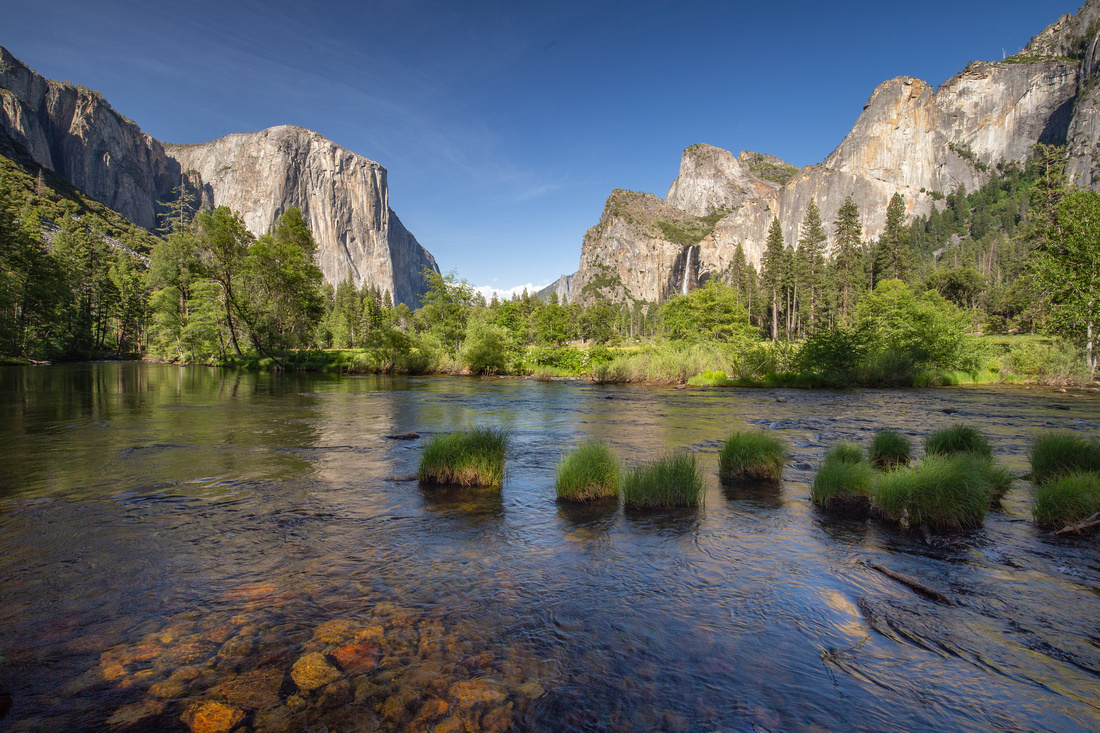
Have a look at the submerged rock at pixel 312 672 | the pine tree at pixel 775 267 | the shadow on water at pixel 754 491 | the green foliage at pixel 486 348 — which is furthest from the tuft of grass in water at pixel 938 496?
the pine tree at pixel 775 267

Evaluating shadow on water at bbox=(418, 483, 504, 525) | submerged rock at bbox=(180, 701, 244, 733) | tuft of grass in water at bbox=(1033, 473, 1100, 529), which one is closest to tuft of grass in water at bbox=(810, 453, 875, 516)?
tuft of grass in water at bbox=(1033, 473, 1100, 529)

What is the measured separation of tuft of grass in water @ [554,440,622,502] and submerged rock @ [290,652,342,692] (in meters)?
6.08

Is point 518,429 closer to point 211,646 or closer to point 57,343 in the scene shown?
point 211,646

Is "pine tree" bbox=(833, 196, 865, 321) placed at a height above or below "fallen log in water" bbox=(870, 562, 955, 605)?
above

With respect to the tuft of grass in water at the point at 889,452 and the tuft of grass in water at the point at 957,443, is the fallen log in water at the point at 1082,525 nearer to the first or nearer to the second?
the tuft of grass in water at the point at 889,452

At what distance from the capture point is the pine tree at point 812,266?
91.1 metres

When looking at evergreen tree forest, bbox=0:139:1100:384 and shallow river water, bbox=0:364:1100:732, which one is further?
evergreen tree forest, bbox=0:139:1100:384

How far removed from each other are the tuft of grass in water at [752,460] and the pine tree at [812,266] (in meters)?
87.5

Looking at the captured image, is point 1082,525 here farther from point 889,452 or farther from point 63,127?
point 63,127

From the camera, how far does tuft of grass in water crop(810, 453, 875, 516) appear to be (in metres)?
9.25

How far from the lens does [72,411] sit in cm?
2072

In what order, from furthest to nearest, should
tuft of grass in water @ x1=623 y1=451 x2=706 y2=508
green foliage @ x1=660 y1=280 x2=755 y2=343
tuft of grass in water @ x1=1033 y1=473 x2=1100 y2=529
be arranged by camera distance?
green foliage @ x1=660 y1=280 x2=755 y2=343, tuft of grass in water @ x1=623 y1=451 x2=706 y2=508, tuft of grass in water @ x1=1033 y1=473 x2=1100 y2=529

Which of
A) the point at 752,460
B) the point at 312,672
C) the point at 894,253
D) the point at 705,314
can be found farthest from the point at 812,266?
the point at 312,672

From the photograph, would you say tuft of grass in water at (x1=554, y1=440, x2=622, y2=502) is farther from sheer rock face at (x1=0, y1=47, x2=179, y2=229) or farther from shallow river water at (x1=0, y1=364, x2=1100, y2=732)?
sheer rock face at (x1=0, y1=47, x2=179, y2=229)
